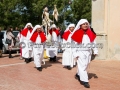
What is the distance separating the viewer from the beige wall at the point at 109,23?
11906mm

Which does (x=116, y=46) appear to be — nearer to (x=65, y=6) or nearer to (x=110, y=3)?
(x=110, y=3)

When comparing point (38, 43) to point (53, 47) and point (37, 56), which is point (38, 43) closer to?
point (37, 56)

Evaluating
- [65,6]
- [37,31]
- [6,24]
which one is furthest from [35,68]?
[65,6]

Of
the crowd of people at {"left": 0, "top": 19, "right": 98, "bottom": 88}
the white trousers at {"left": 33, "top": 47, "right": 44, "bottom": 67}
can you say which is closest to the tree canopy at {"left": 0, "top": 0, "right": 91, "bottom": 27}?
the crowd of people at {"left": 0, "top": 19, "right": 98, "bottom": 88}

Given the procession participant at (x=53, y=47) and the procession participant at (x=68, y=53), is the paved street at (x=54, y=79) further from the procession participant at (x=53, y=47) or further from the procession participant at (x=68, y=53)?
the procession participant at (x=53, y=47)

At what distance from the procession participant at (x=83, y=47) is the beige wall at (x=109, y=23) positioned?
475 cm

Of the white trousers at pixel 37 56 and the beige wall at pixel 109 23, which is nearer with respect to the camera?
the white trousers at pixel 37 56

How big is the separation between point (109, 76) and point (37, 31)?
11.9 ft

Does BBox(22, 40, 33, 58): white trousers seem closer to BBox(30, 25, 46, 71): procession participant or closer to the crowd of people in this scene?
the crowd of people

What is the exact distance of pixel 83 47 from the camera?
728 centimetres

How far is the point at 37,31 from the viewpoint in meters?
10.1

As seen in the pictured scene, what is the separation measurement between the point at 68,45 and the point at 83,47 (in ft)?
9.01

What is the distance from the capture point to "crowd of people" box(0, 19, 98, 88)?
284 inches

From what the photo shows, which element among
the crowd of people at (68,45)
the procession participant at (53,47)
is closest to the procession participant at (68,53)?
the crowd of people at (68,45)
